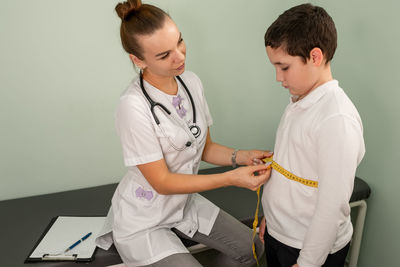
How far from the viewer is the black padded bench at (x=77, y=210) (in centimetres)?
156

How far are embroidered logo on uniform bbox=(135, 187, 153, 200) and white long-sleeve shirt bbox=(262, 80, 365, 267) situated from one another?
1.63 feet

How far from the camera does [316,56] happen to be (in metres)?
1.07

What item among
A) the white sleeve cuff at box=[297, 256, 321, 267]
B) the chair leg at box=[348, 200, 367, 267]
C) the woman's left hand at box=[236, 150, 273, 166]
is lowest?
the chair leg at box=[348, 200, 367, 267]

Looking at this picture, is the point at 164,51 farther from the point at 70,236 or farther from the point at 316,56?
the point at 70,236

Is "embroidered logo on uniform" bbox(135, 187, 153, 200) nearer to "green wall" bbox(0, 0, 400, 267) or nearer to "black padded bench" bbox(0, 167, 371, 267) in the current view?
"black padded bench" bbox(0, 167, 371, 267)

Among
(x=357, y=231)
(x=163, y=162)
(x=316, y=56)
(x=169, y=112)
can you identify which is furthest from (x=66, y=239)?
(x=357, y=231)

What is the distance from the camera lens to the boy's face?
1.10 metres

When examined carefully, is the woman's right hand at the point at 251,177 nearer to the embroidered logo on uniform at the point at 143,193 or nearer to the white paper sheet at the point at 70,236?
the embroidered logo on uniform at the point at 143,193

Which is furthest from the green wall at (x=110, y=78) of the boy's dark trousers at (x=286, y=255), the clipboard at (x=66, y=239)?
the boy's dark trousers at (x=286, y=255)

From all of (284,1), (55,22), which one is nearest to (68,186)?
(55,22)

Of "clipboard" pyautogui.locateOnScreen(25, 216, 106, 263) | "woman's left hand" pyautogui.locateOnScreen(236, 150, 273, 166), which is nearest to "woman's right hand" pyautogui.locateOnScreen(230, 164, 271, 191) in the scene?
"woman's left hand" pyautogui.locateOnScreen(236, 150, 273, 166)

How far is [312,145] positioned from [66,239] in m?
1.18

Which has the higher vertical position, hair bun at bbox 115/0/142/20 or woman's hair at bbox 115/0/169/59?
hair bun at bbox 115/0/142/20

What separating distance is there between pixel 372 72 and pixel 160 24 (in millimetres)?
1170
